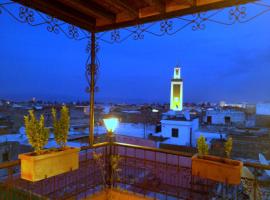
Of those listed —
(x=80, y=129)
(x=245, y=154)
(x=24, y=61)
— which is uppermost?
(x=24, y=61)

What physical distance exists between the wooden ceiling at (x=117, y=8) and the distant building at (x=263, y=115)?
19131 mm

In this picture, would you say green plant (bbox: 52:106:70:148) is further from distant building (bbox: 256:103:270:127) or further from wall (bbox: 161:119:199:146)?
distant building (bbox: 256:103:270:127)

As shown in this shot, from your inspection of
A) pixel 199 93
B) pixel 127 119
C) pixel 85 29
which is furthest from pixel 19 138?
pixel 199 93

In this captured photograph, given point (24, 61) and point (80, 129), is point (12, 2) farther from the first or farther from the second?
point (24, 61)

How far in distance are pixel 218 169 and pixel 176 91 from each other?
788 inches

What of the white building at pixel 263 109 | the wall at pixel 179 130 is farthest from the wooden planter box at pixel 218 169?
the white building at pixel 263 109

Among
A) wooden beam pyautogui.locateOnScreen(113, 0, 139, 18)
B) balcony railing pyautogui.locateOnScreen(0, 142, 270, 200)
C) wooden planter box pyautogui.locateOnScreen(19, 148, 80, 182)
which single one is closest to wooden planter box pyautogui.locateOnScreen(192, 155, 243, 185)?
balcony railing pyautogui.locateOnScreen(0, 142, 270, 200)

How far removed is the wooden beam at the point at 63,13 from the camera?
258 cm

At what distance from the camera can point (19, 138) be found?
30.9 feet

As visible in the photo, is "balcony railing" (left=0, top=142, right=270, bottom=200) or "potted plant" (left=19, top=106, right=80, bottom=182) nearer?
"potted plant" (left=19, top=106, right=80, bottom=182)

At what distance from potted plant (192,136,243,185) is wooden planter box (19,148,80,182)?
1.56 meters

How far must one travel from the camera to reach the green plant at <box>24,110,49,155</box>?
85.4 inches

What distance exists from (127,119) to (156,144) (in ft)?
20.4

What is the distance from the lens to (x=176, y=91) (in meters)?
21.8
